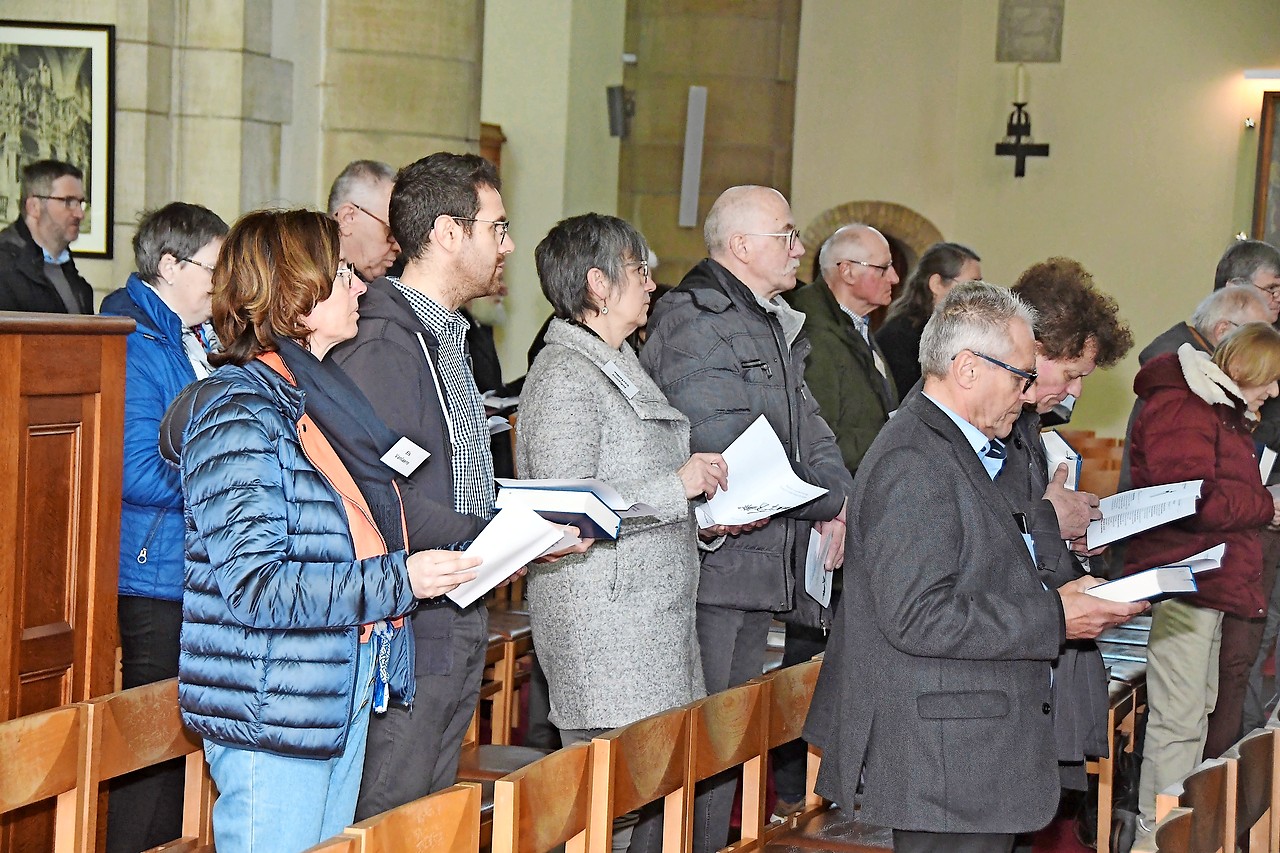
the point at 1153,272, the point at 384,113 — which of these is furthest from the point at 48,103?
the point at 1153,272

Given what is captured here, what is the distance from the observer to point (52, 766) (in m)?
2.30

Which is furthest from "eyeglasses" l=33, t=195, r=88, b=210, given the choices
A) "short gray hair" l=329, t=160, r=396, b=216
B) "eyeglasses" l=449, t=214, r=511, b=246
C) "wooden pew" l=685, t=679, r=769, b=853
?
"wooden pew" l=685, t=679, r=769, b=853

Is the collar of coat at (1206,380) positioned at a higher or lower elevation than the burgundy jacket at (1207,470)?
higher

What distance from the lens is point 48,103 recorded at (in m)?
5.63

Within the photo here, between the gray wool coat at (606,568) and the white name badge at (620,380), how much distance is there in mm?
11

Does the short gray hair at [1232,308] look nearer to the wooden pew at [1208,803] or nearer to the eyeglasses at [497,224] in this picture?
the wooden pew at [1208,803]

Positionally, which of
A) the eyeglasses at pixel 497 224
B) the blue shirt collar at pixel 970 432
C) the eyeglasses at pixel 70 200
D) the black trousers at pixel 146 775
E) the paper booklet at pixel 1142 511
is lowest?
the black trousers at pixel 146 775

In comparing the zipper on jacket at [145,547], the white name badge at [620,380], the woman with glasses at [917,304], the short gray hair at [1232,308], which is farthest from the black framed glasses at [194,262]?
the short gray hair at [1232,308]

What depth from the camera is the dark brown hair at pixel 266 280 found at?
226cm

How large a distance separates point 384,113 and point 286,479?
4.24 meters

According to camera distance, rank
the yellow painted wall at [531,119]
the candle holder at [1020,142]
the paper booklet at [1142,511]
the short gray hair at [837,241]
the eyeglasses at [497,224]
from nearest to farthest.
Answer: the eyeglasses at [497,224] → the paper booklet at [1142,511] → the short gray hair at [837,241] → the yellow painted wall at [531,119] → the candle holder at [1020,142]

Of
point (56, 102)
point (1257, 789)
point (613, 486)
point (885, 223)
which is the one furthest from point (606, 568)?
point (885, 223)

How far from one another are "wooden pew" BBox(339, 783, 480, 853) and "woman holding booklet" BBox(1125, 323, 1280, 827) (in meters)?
2.57

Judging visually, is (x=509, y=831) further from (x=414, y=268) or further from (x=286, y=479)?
(x=414, y=268)
